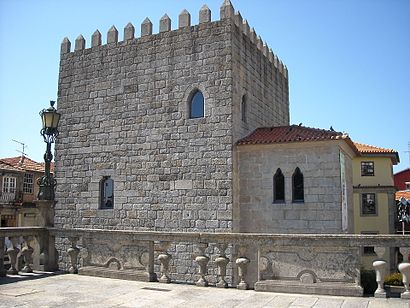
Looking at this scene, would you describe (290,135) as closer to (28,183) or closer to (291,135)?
(291,135)

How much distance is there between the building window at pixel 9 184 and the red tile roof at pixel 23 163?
1.21 m

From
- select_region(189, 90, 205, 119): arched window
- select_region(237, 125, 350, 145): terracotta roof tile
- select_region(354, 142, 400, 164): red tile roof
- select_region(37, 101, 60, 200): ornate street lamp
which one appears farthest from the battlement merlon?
select_region(354, 142, 400, 164): red tile roof

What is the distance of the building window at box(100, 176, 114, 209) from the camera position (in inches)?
590

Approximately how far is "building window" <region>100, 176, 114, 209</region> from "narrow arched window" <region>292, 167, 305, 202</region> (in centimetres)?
636

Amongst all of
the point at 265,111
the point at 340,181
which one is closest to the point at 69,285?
the point at 340,181

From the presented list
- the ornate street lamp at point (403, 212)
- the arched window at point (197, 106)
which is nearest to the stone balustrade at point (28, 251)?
the arched window at point (197, 106)

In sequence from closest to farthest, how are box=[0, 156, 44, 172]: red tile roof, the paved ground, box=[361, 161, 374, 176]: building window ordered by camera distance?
the paved ground → box=[361, 161, 374, 176]: building window → box=[0, 156, 44, 172]: red tile roof

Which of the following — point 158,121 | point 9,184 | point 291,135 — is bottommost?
point 9,184

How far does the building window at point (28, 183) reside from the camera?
30875 mm

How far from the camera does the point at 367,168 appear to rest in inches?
1222

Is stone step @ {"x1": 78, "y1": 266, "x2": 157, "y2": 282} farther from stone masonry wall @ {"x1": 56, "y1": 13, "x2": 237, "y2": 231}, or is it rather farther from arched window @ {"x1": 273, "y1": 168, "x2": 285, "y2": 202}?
arched window @ {"x1": 273, "y1": 168, "x2": 285, "y2": 202}

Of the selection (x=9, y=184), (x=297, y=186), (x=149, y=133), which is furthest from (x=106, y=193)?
(x=9, y=184)

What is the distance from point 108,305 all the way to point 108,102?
10581 millimetres

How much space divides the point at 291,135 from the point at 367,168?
20.1 meters
